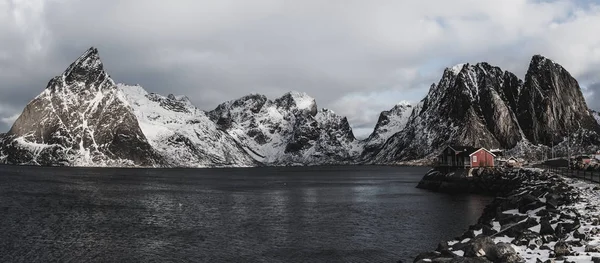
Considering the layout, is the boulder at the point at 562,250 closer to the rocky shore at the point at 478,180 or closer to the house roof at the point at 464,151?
the rocky shore at the point at 478,180

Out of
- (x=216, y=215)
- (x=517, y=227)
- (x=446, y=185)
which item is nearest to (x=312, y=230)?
(x=216, y=215)

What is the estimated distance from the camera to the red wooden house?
130750mm

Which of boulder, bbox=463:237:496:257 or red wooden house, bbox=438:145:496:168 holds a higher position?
red wooden house, bbox=438:145:496:168

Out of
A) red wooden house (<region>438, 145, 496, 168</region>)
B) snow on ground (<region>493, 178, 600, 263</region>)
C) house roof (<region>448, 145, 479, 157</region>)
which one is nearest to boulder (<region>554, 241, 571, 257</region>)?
snow on ground (<region>493, 178, 600, 263</region>)

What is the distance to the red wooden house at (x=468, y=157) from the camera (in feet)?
429

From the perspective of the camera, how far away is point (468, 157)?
131m

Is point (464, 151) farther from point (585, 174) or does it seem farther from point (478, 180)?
point (585, 174)

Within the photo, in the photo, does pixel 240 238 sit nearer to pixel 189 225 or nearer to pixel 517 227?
pixel 189 225

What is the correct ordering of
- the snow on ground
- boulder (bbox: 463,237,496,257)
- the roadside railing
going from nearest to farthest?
the snow on ground < boulder (bbox: 463,237,496,257) < the roadside railing

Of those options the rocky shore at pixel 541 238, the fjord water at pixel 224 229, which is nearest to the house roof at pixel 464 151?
the fjord water at pixel 224 229

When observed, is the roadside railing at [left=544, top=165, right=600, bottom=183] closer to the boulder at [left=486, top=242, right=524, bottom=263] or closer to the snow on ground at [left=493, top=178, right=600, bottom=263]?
the snow on ground at [left=493, top=178, right=600, bottom=263]

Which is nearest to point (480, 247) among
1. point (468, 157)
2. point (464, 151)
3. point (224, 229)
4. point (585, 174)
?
point (224, 229)

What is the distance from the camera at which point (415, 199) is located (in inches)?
3999

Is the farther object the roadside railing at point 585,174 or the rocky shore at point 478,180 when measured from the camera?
the rocky shore at point 478,180
